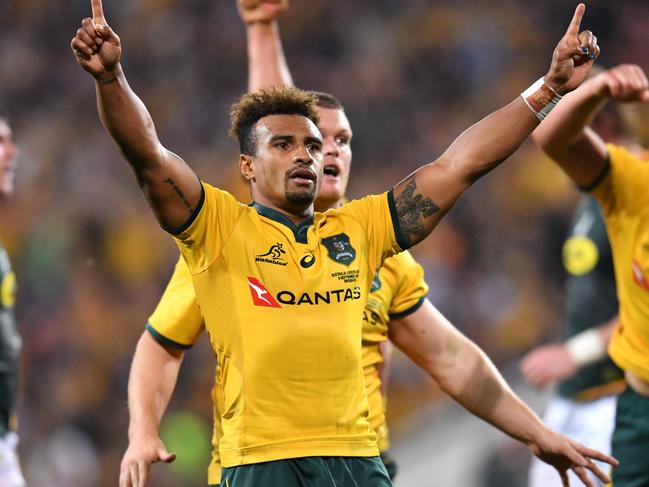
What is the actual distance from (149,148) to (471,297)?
6.16 m

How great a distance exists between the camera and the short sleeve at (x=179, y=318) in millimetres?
3785

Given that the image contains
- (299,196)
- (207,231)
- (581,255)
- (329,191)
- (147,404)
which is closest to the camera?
(207,231)

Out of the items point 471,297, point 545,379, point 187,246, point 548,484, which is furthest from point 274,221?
point 471,297

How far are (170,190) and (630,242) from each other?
6.60 feet

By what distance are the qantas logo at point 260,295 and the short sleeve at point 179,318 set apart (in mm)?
543

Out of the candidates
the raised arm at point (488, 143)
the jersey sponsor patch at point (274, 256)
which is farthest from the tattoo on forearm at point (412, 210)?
the jersey sponsor patch at point (274, 256)

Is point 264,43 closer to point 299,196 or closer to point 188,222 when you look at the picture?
point 299,196

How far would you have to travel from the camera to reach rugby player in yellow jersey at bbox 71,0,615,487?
321cm

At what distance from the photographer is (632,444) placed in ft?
14.5

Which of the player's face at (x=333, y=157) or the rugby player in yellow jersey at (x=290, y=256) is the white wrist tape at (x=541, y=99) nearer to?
the rugby player in yellow jersey at (x=290, y=256)

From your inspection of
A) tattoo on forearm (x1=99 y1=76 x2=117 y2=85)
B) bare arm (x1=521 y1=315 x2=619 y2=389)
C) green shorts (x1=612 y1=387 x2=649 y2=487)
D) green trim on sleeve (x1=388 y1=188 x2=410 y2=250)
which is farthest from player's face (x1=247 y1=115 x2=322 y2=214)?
bare arm (x1=521 y1=315 x2=619 y2=389)

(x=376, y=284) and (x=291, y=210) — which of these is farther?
(x=376, y=284)

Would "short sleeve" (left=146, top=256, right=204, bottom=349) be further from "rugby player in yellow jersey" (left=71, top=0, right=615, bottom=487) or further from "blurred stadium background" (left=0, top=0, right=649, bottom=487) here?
"blurred stadium background" (left=0, top=0, right=649, bottom=487)

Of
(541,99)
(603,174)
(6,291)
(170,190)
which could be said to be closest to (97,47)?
(170,190)
